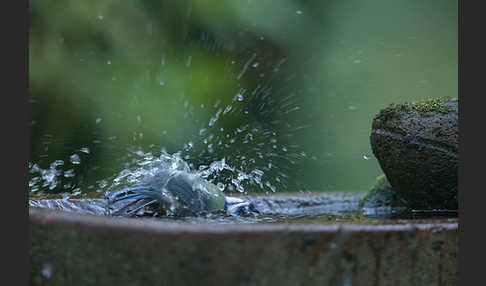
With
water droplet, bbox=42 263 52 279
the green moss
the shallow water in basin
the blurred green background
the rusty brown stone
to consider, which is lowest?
water droplet, bbox=42 263 52 279

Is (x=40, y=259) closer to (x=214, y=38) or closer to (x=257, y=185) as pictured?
(x=257, y=185)

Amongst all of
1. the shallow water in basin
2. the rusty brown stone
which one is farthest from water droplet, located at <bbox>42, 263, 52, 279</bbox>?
the shallow water in basin

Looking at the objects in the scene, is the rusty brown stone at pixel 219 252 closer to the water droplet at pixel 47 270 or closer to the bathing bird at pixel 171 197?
the water droplet at pixel 47 270

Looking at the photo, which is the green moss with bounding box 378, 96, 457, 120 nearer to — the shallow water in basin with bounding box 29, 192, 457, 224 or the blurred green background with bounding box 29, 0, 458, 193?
the shallow water in basin with bounding box 29, 192, 457, 224

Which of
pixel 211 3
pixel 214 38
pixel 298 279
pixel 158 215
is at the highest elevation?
pixel 211 3

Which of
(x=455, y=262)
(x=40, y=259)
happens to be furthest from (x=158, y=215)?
(x=455, y=262)

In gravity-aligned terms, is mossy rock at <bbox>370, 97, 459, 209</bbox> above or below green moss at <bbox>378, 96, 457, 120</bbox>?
below
